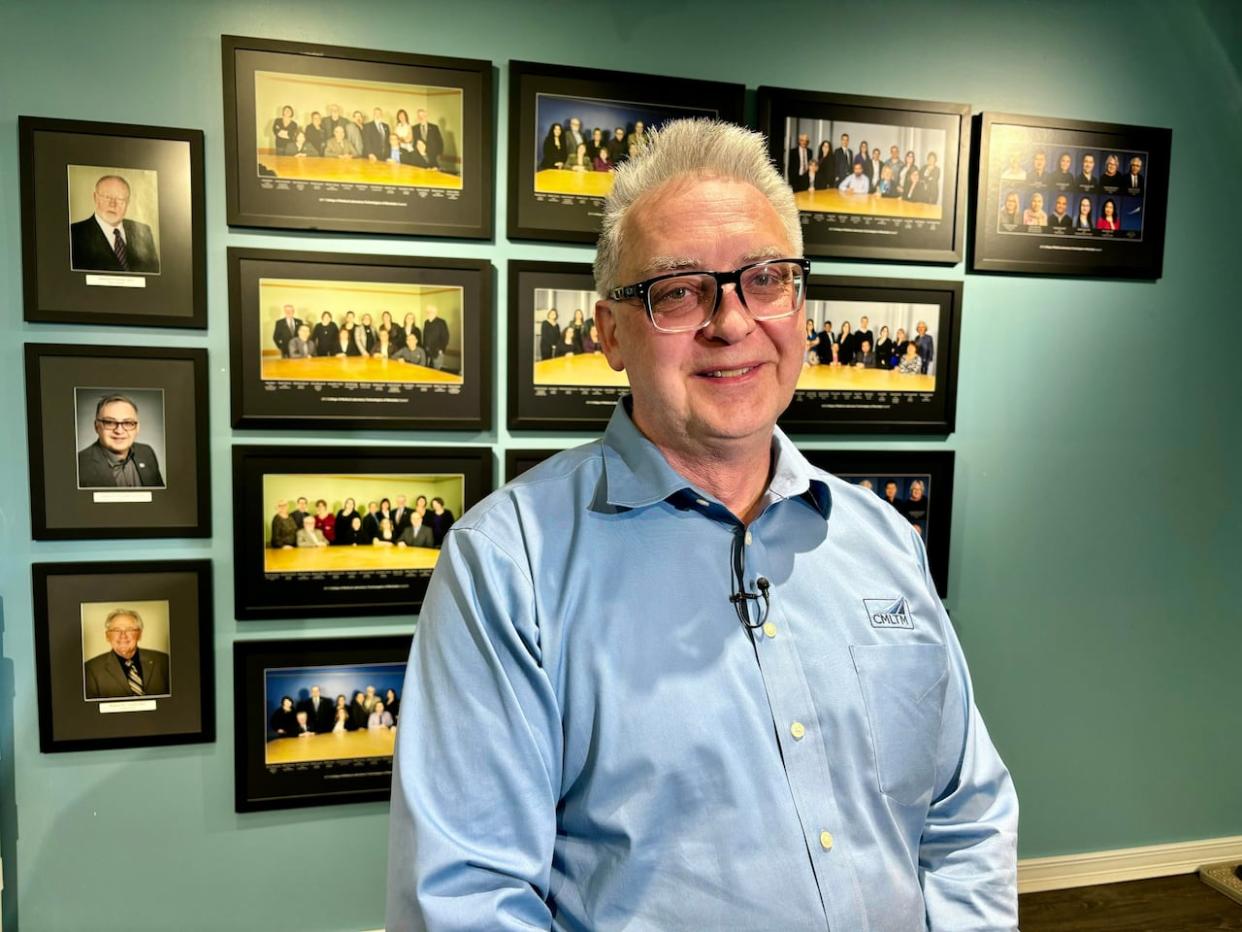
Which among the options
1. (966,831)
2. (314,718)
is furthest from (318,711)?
(966,831)

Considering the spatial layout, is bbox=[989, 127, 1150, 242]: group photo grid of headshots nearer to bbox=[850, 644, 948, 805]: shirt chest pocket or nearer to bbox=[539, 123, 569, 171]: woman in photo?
bbox=[539, 123, 569, 171]: woman in photo

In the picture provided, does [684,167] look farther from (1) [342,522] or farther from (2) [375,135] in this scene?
(1) [342,522]

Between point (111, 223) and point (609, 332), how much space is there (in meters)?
1.42

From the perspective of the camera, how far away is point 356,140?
2.05 m

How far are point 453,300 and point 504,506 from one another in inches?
45.1

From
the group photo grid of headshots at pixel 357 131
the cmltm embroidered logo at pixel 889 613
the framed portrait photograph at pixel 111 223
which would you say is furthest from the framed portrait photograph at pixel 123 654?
the cmltm embroidered logo at pixel 889 613

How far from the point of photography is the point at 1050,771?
8.61 ft

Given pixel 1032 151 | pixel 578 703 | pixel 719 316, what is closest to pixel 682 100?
pixel 1032 151

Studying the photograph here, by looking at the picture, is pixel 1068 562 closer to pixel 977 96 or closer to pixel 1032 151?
pixel 1032 151

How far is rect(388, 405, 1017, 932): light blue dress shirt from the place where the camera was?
992mm

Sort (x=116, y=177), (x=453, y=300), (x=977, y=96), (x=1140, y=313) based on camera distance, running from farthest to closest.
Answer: (x=1140, y=313), (x=977, y=96), (x=453, y=300), (x=116, y=177)

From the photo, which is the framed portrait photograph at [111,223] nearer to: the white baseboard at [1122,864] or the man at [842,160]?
the man at [842,160]

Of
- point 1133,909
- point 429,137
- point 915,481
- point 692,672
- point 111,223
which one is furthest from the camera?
point 1133,909

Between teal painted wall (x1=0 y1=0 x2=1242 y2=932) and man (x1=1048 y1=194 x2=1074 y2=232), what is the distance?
6.2 inches
